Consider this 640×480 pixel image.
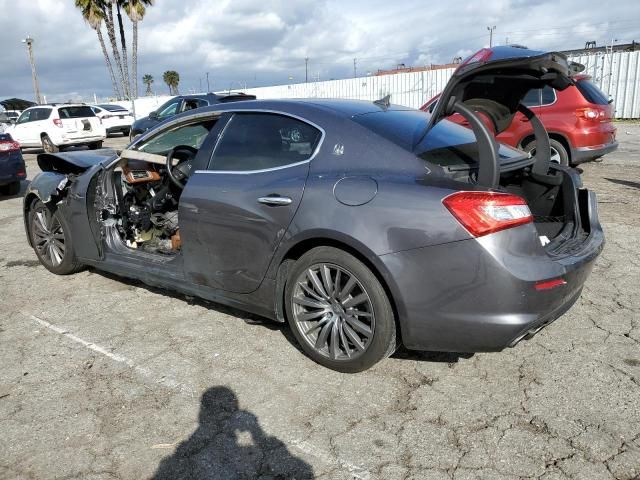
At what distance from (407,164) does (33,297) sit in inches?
139

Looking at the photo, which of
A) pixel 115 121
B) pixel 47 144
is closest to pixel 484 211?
pixel 47 144

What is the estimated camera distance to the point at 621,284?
165 inches

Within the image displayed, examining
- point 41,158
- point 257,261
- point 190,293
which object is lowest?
point 190,293

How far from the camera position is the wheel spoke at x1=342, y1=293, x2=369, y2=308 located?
2.79m

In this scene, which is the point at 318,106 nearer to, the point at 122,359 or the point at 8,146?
the point at 122,359

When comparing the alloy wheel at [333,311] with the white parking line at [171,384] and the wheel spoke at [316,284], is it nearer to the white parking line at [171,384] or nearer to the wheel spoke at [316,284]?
the wheel spoke at [316,284]

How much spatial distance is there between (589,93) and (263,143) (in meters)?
6.75

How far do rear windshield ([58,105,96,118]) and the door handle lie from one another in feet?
54.9

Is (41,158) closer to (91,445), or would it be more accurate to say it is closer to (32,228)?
(32,228)

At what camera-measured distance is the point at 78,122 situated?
56.2 feet

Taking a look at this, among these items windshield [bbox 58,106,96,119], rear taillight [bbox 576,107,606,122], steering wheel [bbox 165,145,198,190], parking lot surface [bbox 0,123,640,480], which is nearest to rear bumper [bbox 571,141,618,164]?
rear taillight [bbox 576,107,606,122]

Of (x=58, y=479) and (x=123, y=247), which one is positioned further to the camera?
(x=123, y=247)

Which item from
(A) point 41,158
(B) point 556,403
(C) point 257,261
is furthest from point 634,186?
(A) point 41,158

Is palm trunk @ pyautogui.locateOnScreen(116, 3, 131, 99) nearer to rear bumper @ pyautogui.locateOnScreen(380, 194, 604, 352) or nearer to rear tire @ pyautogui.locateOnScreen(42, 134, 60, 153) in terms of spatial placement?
rear tire @ pyautogui.locateOnScreen(42, 134, 60, 153)
